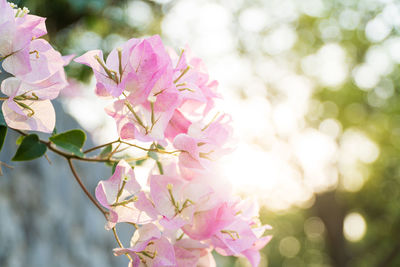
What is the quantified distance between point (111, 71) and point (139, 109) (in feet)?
0.14

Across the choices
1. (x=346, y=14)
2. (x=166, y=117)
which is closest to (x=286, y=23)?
(x=346, y=14)

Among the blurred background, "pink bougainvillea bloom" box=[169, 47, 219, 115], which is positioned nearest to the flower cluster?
"pink bougainvillea bloom" box=[169, 47, 219, 115]

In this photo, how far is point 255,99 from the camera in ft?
21.8

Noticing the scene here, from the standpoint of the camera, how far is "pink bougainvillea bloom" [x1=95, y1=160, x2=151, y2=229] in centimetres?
39

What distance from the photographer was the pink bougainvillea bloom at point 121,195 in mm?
387

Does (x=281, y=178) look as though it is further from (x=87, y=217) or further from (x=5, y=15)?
(x=5, y=15)

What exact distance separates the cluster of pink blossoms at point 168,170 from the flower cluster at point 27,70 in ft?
0.11

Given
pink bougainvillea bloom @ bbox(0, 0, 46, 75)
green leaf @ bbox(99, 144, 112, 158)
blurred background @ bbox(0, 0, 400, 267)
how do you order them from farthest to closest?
blurred background @ bbox(0, 0, 400, 267)
green leaf @ bbox(99, 144, 112, 158)
pink bougainvillea bloom @ bbox(0, 0, 46, 75)

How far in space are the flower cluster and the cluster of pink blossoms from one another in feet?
0.11

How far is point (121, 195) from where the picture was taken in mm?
393

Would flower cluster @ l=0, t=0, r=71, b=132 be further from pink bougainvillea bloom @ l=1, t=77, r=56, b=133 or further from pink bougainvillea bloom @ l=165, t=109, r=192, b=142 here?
pink bougainvillea bloom @ l=165, t=109, r=192, b=142

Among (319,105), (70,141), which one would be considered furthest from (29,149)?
(319,105)

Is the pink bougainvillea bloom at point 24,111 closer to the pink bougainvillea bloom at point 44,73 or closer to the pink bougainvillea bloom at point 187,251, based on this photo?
the pink bougainvillea bloom at point 44,73

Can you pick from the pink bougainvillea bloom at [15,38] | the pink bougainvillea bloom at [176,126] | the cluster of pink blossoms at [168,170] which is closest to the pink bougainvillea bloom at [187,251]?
the cluster of pink blossoms at [168,170]
